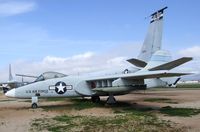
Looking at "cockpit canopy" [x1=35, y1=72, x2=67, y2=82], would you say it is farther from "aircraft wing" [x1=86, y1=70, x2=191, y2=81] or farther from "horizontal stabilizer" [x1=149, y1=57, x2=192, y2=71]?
"horizontal stabilizer" [x1=149, y1=57, x2=192, y2=71]

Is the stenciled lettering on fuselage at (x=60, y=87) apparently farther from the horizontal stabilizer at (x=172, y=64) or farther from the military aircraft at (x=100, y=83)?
the horizontal stabilizer at (x=172, y=64)

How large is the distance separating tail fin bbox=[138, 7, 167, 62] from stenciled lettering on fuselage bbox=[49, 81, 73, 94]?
7404 mm

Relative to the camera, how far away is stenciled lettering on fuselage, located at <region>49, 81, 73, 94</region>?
20.1m

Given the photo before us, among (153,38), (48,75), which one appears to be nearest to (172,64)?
(153,38)

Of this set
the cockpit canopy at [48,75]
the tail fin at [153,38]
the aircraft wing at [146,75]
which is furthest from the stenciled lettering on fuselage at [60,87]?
the tail fin at [153,38]

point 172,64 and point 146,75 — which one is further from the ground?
point 172,64

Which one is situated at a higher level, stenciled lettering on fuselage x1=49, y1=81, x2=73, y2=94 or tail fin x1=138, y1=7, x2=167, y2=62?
tail fin x1=138, y1=7, x2=167, y2=62

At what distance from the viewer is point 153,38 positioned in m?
25.5

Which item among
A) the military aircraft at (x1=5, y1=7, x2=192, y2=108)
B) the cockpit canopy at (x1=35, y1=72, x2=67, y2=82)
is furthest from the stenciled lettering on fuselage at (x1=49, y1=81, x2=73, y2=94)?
the cockpit canopy at (x1=35, y1=72, x2=67, y2=82)

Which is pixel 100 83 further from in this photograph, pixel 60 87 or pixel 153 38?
pixel 153 38

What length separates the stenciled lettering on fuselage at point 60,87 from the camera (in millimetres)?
20062

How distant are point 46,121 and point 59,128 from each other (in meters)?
2.04

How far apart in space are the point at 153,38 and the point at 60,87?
9.08 m

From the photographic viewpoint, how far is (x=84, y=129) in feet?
35.1
